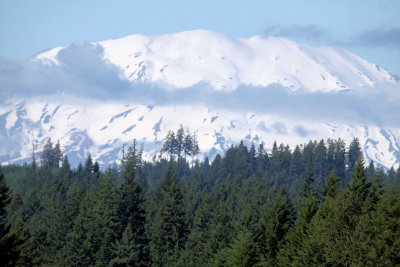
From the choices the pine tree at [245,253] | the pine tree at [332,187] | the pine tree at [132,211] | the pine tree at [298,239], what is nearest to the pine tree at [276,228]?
the pine tree at [298,239]

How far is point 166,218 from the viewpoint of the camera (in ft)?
334

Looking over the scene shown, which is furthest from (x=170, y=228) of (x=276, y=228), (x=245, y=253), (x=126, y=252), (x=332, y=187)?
(x=245, y=253)

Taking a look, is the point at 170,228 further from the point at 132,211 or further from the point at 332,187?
the point at 332,187

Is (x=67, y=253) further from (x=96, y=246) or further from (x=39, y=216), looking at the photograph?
(x=39, y=216)

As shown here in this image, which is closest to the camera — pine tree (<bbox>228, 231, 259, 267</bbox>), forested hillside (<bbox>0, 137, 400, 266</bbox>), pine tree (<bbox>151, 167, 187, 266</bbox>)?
forested hillside (<bbox>0, 137, 400, 266</bbox>)

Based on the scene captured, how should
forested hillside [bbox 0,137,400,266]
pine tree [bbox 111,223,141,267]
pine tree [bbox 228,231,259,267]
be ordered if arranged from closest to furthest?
forested hillside [bbox 0,137,400,266], pine tree [bbox 228,231,259,267], pine tree [bbox 111,223,141,267]

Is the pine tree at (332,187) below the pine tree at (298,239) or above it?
above

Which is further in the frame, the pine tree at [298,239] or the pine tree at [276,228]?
the pine tree at [276,228]

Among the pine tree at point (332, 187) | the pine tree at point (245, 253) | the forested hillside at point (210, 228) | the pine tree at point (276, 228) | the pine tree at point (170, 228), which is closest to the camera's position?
the forested hillside at point (210, 228)

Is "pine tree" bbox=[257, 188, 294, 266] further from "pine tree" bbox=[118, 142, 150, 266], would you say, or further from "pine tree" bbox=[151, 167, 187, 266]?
"pine tree" bbox=[151, 167, 187, 266]

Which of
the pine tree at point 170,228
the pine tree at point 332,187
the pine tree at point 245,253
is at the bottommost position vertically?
the pine tree at point 245,253

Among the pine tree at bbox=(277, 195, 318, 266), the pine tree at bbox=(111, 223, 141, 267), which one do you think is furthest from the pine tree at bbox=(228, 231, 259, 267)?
the pine tree at bbox=(111, 223, 141, 267)

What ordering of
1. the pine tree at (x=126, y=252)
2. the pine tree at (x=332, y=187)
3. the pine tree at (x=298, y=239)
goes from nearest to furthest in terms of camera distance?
the pine tree at (x=298, y=239) → the pine tree at (x=332, y=187) → the pine tree at (x=126, y=252)

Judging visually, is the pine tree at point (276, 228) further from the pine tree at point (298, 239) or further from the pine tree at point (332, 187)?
the pine tree at point (332, 187)
